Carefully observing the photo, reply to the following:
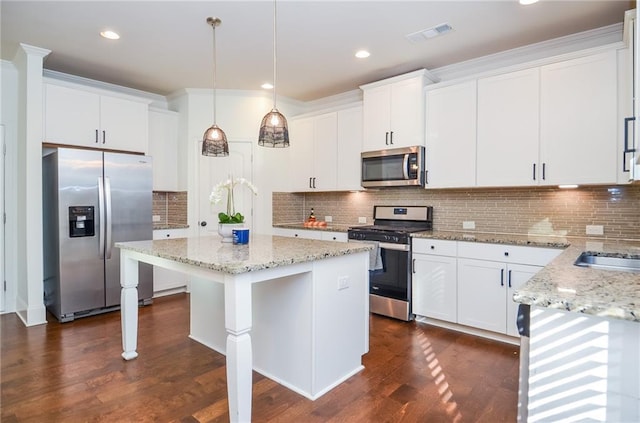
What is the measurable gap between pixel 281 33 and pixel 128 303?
2504 mm

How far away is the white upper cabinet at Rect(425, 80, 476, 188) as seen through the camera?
3.48 metres

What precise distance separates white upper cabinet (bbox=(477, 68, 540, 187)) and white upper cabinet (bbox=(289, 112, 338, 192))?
182 cm

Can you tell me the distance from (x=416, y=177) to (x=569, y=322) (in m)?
2.81

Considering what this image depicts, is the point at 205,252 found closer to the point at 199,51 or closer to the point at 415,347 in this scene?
the point at 415,347

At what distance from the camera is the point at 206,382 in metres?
2.42

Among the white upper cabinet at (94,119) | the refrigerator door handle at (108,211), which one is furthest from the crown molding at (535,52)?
the refrigerator door handle at (108,211)

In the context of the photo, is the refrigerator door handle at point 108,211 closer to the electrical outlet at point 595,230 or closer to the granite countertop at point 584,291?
the granite countertop at point 584,291

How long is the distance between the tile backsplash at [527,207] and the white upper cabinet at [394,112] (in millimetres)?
653

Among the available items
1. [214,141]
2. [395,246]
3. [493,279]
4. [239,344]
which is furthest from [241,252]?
[493,279]

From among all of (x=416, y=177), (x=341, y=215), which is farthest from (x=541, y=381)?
(x=341, y=215)

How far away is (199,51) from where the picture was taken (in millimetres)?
3502

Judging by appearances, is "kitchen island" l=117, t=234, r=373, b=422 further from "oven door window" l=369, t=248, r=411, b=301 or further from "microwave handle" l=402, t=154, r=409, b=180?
"microwave handle" l=402, t=154, r=409, b=180

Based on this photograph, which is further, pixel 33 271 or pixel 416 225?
pixel 416 225

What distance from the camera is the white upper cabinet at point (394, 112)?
3.79 metres
